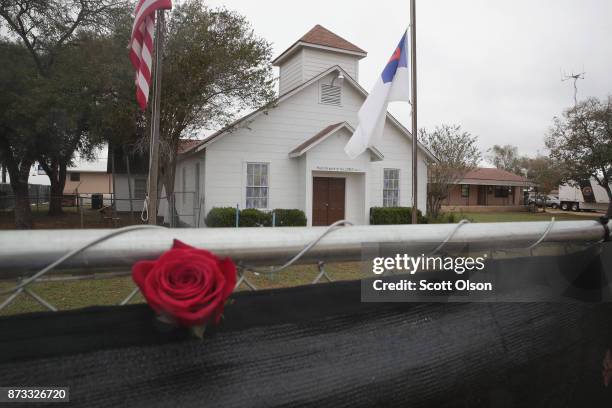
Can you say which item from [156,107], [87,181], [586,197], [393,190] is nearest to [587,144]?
[586,197]

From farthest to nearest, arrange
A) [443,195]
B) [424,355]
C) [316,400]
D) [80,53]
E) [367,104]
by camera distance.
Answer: [443,195] → [80,53] → [367,104] → [424,355] → [316,400]

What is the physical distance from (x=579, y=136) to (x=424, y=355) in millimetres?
37330

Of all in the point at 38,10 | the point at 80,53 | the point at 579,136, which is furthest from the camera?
the point at 579,136

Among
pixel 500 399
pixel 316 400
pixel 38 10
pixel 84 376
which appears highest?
pixel 38 10

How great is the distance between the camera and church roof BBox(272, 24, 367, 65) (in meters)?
19.2

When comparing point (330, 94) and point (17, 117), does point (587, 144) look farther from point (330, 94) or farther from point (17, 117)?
point (17, 117)

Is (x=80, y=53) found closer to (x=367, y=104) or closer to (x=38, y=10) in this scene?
(x=38, y=10)

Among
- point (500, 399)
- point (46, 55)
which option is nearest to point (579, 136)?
point (46, 55)

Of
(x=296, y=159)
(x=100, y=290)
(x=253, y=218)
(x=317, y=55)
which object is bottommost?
(x=100, y=290)

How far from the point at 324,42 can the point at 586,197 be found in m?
33.5

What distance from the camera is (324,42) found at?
19469 mm

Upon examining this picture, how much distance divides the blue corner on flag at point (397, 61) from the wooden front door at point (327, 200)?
769 cm

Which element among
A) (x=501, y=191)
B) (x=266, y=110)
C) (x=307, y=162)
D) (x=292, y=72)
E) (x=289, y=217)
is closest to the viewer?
(x=289, y=217)

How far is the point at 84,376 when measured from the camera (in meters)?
Result: 0.77
